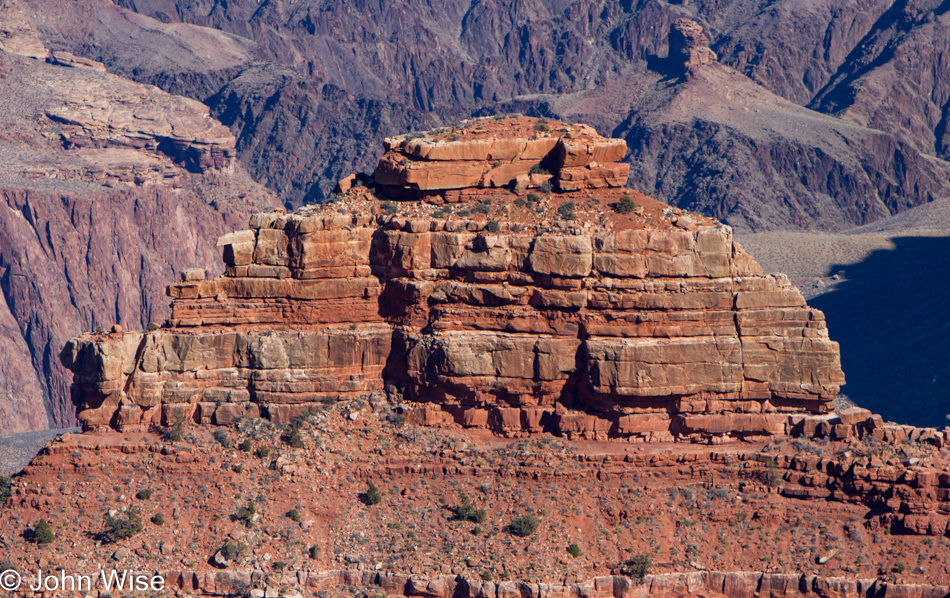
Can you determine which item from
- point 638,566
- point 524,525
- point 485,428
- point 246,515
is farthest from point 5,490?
point 638,566

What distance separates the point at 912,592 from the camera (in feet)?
194

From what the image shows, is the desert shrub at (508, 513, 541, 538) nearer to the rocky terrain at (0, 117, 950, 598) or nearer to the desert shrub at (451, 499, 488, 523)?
the rocky terrain at (0, 117, 950, 598)

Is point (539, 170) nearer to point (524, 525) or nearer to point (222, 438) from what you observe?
point (524, 525)

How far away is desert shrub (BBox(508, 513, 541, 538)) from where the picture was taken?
61344mm

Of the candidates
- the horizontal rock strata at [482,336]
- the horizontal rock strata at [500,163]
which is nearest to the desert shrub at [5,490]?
the horizontal rock strata at [482,336]

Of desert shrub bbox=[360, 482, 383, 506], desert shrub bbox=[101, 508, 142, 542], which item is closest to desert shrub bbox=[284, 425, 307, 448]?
desert shrub bbox=[360, 482, 383, 506]

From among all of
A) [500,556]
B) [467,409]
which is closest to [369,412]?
[467,409]

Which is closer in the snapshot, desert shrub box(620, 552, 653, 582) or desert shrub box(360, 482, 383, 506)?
desert shrub box(620, 552, 653, 582)

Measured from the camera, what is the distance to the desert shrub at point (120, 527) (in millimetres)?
61312

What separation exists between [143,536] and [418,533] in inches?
430

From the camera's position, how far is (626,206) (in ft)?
212

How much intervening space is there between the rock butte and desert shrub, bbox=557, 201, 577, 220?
118 mm

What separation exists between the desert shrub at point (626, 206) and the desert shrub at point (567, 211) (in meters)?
1.88

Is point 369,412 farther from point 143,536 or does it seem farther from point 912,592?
point 912,592
